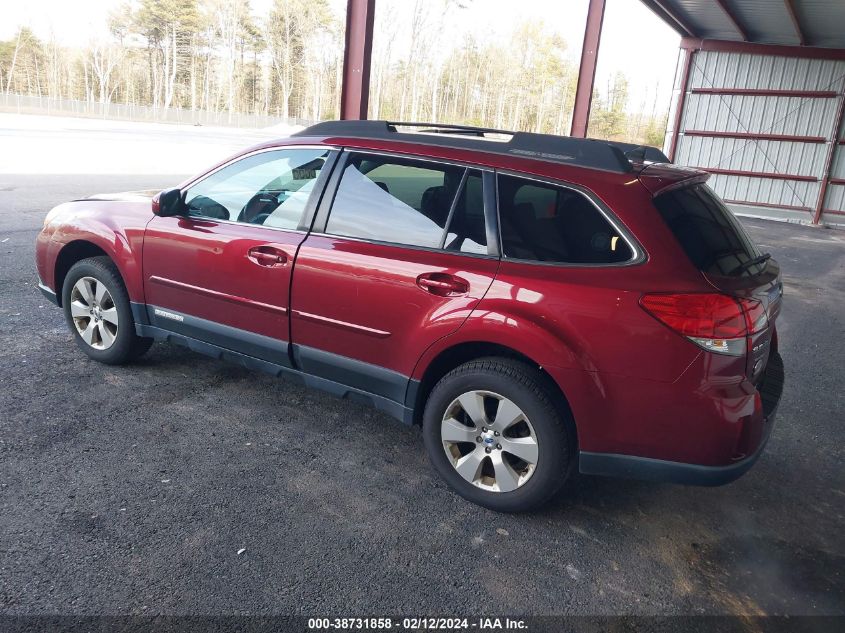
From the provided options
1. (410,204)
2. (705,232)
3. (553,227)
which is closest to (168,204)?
(410,204)

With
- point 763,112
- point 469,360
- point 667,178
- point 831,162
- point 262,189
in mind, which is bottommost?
point 469,360

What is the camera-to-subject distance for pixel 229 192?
163 inches

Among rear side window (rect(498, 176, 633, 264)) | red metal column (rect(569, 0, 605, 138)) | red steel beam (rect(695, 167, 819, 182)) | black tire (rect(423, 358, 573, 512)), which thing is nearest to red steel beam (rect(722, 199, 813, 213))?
red steel beam (rect(695, 167, 819, 182))

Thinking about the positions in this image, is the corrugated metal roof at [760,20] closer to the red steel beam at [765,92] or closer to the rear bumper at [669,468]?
the red steel beam at [765,92]

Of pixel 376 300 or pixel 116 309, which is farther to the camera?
pixel 116 309

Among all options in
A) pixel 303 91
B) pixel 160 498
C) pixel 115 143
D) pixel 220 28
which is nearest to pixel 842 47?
pixel 160 498

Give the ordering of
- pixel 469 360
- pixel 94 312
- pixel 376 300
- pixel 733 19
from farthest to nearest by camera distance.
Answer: pixel 733 19
pixel 94 312
pixel 376 300
pixel 469 360

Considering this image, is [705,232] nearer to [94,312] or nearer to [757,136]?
[94,312]

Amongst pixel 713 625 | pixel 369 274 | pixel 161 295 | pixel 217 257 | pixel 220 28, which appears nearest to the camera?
pixel 713 625

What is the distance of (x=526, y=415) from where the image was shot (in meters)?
3.04

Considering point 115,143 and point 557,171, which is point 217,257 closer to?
point 557,171

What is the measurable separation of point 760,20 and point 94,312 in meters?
18.5

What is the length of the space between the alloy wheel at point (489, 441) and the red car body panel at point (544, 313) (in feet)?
0.79

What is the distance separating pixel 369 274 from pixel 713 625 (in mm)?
2082
